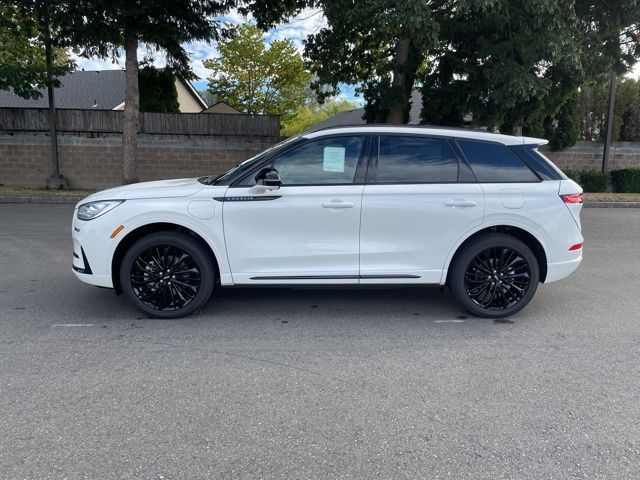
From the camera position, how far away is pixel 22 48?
15.4m

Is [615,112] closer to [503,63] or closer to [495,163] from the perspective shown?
[503,63]

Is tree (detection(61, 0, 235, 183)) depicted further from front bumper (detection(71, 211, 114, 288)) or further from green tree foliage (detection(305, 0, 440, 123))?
front bumper (detection(71, 211, 114, 288))

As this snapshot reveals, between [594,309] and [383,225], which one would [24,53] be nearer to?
[383,225]

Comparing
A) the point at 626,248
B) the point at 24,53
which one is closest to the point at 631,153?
the point at 626,248

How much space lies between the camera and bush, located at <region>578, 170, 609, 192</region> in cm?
1666

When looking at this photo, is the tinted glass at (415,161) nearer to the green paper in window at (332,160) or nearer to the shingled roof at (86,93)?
the green paper in window at (332,160)

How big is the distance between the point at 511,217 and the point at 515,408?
2.06 metres

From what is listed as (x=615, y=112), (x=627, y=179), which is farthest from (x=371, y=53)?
(x=627, y=179)

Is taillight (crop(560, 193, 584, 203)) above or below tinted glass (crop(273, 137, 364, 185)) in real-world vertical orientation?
below

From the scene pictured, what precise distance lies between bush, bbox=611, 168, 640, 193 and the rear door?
15278mm

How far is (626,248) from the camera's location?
326 inches

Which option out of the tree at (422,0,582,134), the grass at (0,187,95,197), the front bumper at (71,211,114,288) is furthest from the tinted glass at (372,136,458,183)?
the grass at (0,187,95,197)

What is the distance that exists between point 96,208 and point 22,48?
574 inches

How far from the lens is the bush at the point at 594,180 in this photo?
1666cm
